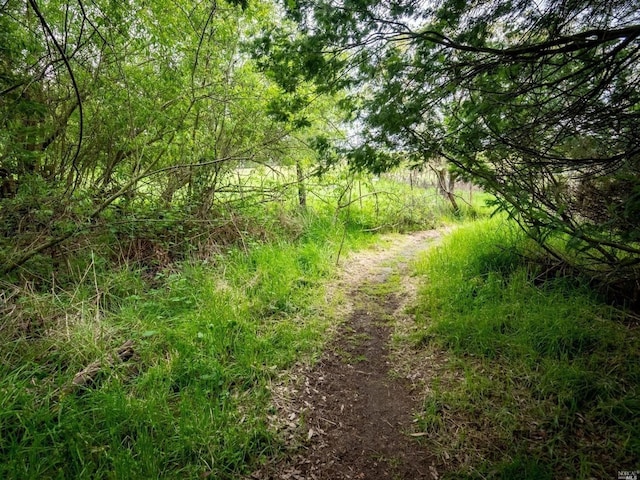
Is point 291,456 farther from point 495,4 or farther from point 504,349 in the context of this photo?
point 495,4

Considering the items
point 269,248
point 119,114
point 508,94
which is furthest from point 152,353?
point 508,94

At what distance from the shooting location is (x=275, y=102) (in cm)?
340

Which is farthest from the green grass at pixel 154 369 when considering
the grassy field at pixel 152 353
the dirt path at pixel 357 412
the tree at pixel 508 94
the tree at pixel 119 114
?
the tree at pixel 508 94

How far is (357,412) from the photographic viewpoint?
272cm

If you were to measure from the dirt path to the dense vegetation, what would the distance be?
0.23 meters

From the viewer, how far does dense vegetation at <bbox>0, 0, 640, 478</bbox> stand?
2203mm

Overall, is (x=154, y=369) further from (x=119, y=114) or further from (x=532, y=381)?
(x=119, y=114)

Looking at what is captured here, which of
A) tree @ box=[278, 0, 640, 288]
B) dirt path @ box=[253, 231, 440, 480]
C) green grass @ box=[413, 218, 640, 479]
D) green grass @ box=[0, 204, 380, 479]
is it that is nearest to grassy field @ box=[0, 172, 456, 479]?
green grass @ box=[0, 204, 380, 479]

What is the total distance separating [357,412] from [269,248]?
3236 mm

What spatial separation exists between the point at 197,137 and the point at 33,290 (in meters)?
3.14

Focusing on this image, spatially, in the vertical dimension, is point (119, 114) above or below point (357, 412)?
above

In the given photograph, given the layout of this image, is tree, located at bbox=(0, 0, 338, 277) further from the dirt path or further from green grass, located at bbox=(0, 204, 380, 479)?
the dirt path

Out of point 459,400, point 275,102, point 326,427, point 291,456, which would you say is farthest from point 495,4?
point 291,456

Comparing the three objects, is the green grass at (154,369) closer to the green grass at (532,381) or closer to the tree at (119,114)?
the tree at (119,114)
